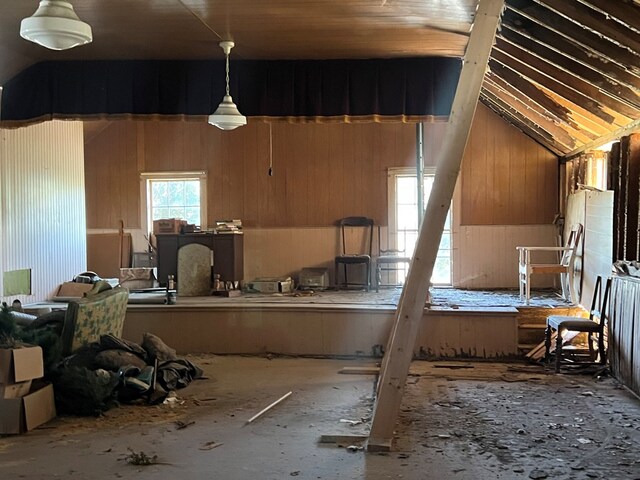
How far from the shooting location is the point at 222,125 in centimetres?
597

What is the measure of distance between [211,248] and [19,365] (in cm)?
510

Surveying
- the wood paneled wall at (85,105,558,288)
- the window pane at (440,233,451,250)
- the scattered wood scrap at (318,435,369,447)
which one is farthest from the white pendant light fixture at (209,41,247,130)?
the window pane at (440,233,451,250)

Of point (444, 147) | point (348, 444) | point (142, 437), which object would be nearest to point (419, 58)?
point (444, 147)

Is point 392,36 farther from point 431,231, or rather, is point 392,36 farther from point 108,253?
point 108,253

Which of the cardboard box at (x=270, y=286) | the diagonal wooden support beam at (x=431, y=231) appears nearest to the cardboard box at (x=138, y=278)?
the cardboard box at (x=270, y=286)

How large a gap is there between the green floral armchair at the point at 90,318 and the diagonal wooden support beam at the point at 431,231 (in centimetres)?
269

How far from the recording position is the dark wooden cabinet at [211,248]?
365 inches

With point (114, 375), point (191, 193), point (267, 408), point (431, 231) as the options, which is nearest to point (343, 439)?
point (267, 408)

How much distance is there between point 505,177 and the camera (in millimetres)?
10383

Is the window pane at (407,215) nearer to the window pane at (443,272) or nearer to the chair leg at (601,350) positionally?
the window pane at (443,272)

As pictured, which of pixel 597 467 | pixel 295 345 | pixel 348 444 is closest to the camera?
pixel 597 467

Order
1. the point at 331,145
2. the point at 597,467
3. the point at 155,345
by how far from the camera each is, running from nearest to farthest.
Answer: the point at 597,467 < the point at 155,345 < the point at 331,145

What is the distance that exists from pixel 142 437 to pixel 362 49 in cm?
395

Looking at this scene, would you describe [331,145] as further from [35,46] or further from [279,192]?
[35,46]
